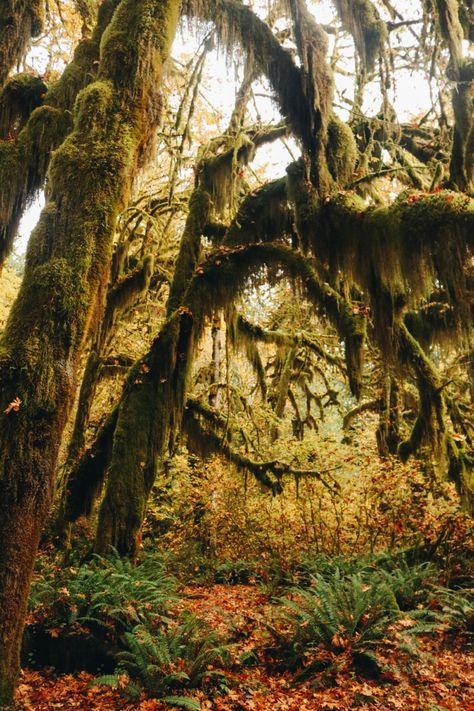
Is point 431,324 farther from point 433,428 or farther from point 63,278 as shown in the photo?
point 63,278

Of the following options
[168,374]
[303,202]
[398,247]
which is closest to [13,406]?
[168,374]

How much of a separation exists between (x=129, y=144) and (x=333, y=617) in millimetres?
5187

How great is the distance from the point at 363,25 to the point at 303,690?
25.7 feet

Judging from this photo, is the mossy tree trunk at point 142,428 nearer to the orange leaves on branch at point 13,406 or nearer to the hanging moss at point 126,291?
the hanging moss at point 126,291

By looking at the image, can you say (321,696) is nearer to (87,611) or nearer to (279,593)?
(87,611)

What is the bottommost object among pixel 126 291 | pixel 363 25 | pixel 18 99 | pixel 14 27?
pixel 126 291

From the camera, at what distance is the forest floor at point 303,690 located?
4223 millimetres

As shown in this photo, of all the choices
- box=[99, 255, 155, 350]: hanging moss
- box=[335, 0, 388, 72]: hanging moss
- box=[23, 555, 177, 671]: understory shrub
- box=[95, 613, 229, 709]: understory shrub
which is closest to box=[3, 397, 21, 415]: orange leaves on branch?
box=[95, 613, 229, 709]: understory shrub

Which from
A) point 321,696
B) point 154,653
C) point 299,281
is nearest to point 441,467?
point 299,281

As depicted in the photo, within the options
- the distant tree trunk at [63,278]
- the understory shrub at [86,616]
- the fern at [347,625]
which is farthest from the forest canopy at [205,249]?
the fern at [347,625]

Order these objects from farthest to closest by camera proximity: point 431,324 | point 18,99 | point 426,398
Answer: point 431,324, point 426,398, point 18,99

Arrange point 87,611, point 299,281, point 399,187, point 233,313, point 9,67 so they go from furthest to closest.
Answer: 1. point 399,187
2. point 233,313
3. point 299,281
4. point 9,67
5. point 87,611

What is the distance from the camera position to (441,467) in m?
8.11

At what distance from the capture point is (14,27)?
618cm
